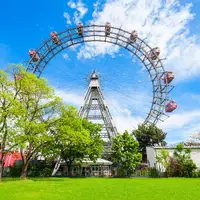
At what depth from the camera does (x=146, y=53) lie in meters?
32.9

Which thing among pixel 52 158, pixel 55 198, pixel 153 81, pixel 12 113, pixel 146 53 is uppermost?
pixel 146 53

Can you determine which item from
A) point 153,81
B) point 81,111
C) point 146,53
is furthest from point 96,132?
point 146,53

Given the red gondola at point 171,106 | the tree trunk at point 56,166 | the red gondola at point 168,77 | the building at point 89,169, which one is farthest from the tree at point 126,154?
the red gondola at point 168,77

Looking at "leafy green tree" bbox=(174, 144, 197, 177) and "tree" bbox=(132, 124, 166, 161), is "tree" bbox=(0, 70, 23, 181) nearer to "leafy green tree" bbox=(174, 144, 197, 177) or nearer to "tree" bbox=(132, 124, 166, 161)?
"leafy green tree" bbox=(174, 144, 197, 177)

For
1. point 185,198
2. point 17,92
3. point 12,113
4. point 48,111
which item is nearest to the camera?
point 185,198

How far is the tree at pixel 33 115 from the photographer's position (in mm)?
18000

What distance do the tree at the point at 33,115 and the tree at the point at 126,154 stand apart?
10.5m

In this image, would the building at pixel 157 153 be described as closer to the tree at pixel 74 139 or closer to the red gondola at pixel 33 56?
the tree at pixel 74 139

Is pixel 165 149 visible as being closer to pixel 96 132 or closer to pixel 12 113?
pixel 96 132

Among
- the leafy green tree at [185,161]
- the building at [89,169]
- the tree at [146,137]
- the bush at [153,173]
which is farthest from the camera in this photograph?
the tree at [146,137]

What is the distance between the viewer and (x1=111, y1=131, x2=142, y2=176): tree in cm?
2712

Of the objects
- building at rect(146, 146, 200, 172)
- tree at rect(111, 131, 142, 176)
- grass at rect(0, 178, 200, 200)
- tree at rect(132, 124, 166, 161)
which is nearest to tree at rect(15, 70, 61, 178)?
grass at rect(0, 178, 200, 200)

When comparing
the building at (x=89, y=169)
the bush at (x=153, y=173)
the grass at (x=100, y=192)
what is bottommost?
the grass at (x=100, y=192)

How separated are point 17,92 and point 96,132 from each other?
13.1 meters
